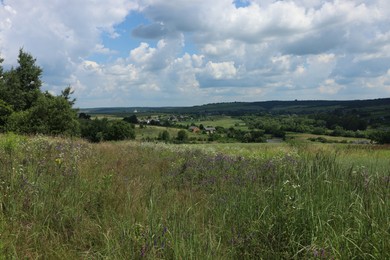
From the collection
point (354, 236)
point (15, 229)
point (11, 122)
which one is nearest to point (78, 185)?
point (15, 229)

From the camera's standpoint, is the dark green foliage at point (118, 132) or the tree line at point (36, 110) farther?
the dark green foliage at point (118, 132)

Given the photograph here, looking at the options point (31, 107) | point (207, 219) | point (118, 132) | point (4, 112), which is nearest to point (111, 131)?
point (118, 132)

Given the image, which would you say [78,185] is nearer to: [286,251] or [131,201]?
[131,201]

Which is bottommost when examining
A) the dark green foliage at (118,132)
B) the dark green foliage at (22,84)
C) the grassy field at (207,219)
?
the dark green foliage at (118,132)

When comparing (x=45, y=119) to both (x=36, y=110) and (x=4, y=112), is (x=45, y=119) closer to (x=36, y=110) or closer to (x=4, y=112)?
(x=36, y=110)

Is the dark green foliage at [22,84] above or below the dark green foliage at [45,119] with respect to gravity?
above

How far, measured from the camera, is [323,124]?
81.9 metres

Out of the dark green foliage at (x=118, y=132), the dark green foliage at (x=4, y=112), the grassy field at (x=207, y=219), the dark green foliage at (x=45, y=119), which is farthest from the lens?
the dark green foliage at (x=118, y=132)

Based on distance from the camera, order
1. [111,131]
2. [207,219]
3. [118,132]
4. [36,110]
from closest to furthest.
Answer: [207,219] < [36,110] < [111,131] < [118,132]

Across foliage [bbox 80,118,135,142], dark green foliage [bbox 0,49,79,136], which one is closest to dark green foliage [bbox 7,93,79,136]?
dark green foliage [bbox 0,49,79,136]

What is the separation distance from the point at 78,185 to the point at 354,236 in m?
4.31

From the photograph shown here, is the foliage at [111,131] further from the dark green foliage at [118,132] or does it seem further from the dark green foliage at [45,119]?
the dark green foliage at [45,119]

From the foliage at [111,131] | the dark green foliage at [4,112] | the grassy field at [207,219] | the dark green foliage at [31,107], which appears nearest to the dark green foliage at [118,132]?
the foliage at [111,131]

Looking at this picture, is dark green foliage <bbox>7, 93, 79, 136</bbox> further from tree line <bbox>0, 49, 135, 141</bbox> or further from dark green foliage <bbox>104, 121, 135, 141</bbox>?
dark green foliage <bbox>104, 121, 135, 141</bbox>
